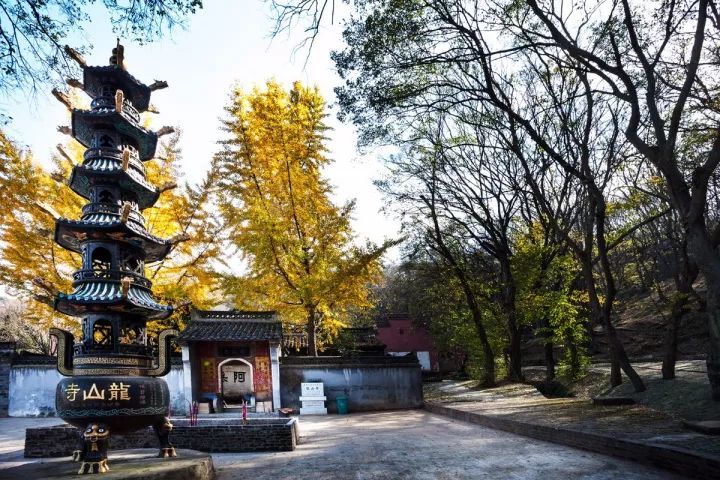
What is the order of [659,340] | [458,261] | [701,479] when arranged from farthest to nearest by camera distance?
[659,340] → [458,261] → [701,479]

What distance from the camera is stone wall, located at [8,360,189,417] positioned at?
1694cm

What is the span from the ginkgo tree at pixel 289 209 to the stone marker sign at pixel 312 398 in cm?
239

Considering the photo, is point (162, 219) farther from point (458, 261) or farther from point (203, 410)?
point (458, 261)

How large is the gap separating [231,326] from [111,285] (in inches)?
472

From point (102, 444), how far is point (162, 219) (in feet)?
38.0

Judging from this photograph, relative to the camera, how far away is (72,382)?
6.46 meters

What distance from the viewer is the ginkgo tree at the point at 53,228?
14.5 m

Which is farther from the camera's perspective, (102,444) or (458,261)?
(458,261)

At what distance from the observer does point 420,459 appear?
7680mm

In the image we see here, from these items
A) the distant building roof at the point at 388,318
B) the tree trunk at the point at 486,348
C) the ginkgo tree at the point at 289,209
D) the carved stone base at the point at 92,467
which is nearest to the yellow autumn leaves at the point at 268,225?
the ginkgo tree at the point at 289,209

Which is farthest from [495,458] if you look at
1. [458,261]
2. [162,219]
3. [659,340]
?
[659,340]

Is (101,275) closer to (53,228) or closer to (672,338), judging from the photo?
(53,228)

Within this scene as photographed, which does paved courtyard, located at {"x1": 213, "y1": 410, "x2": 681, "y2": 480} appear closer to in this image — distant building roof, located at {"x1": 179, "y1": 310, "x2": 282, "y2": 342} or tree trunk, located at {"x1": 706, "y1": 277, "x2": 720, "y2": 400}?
tree trunk, located at {"x1": 706, "y1": 277, "x2": 720, "y2": 400}

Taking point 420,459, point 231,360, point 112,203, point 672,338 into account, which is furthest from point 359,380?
point 112,203
